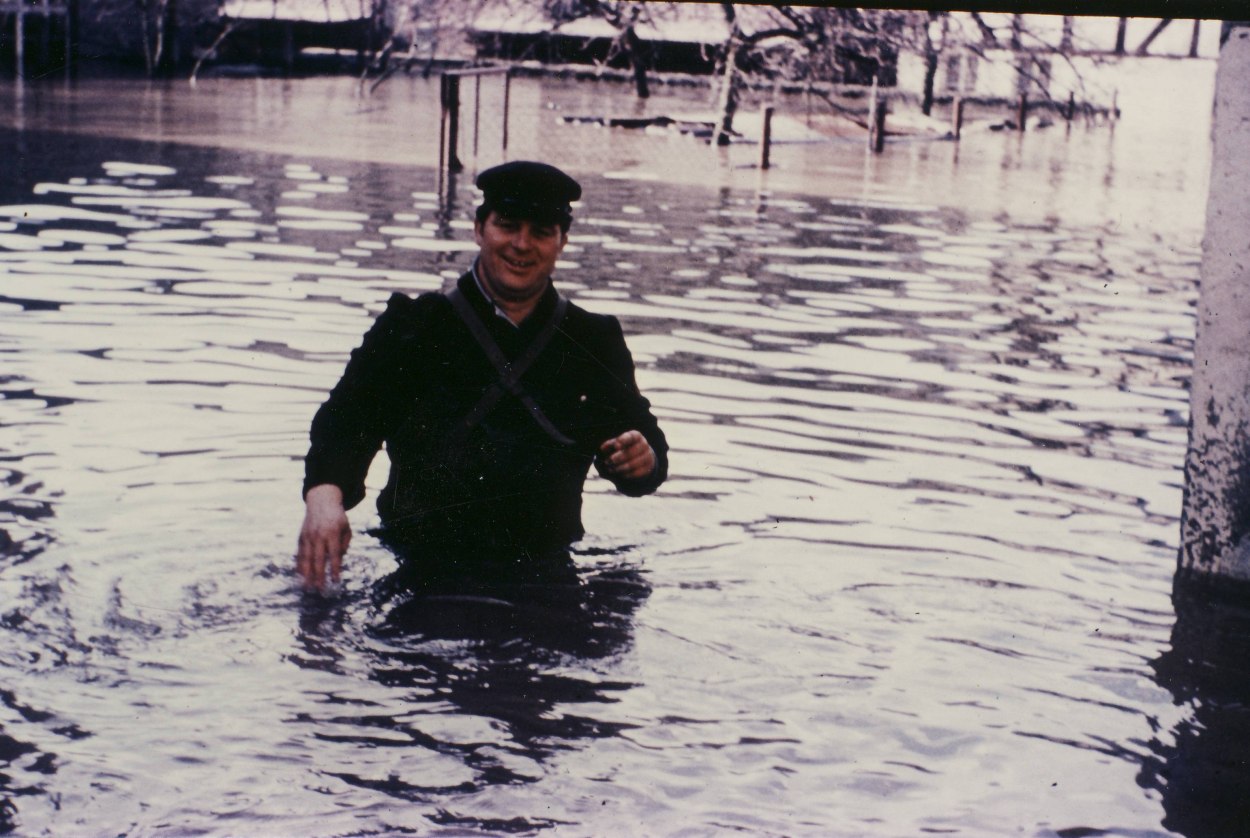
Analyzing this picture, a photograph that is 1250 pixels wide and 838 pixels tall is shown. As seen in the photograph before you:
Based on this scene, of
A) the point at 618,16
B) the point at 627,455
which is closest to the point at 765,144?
the point at 618,16

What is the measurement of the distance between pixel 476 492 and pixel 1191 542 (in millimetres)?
2514

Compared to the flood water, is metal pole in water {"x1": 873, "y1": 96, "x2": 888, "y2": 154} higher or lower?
higher

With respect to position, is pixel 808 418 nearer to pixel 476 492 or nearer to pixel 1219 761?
pixel 476 492

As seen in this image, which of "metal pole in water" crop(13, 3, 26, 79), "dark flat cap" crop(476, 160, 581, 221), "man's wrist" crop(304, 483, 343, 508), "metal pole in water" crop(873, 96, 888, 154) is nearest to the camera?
"man's wrist" crop(304, 483, 343, 508)

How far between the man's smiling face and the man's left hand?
697 mm

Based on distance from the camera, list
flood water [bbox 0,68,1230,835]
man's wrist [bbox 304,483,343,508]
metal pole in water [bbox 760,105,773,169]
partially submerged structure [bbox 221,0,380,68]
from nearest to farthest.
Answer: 1. flood water [bbox 0,68,1230,835]
2. man's wrist [bbox 304,483,343,508]
3. metal pole in water [bbox 760,105,773,169]
4. partially submerged structure [bbox 221,0,380,68]

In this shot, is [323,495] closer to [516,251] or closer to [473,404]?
[473,404]

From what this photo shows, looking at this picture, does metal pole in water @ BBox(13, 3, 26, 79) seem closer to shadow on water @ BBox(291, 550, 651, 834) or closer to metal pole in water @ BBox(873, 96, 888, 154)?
metal pole in water @ BBox(873, 96, 888, 154)

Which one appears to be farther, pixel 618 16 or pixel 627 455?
pixel 618 16

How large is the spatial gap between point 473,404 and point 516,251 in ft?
1.75

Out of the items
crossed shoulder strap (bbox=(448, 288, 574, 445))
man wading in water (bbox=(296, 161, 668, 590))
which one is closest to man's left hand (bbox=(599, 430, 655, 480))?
man wading in water (bbox=(296, 161, 668, 590))

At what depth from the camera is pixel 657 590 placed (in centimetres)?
573

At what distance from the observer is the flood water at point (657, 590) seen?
400cm

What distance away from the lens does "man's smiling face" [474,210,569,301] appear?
5.03 meters
